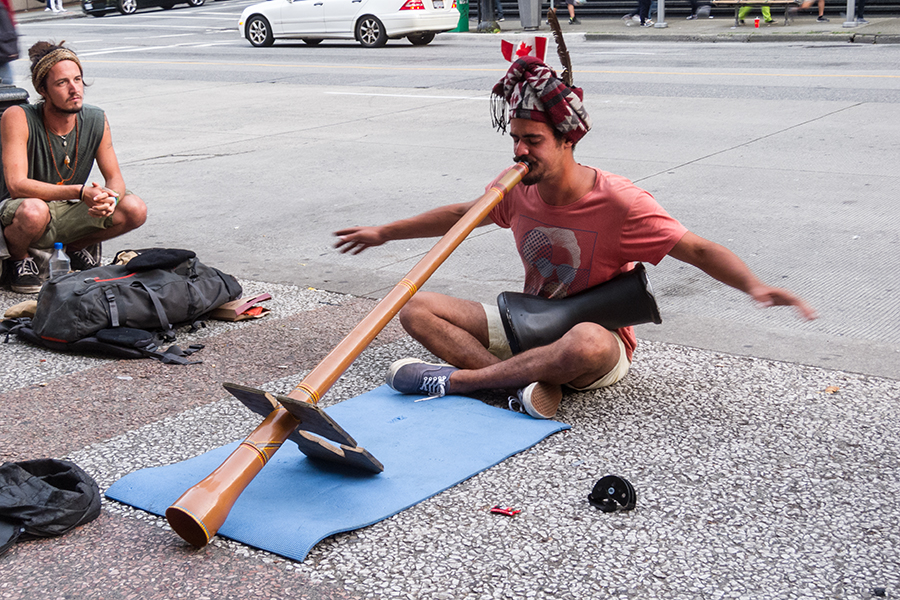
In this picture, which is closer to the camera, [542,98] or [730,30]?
[542,98]

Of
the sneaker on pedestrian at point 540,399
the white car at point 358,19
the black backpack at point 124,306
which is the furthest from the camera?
the white car at point 358,19

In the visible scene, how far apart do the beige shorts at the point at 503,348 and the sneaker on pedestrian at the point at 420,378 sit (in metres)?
0.19

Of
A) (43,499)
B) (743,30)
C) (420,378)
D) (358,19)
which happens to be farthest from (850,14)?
(43,499)

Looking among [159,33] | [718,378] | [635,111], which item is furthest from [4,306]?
[159,33]

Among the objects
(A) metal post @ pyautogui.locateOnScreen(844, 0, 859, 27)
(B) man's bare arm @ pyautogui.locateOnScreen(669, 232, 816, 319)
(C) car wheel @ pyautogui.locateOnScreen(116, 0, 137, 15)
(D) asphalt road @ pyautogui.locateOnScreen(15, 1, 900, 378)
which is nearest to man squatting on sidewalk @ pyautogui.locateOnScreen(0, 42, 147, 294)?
(D) asphalt road @ pyautogui.locateOnScreen(15, 1, 900, 378)

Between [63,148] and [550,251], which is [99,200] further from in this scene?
[550,251]

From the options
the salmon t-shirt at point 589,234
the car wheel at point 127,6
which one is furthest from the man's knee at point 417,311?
the car wheel at point 127,6

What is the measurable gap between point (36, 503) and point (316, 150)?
6526 mm

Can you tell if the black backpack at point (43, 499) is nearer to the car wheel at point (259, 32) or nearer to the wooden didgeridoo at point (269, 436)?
the wooden didgeridoo at point (269, 436)

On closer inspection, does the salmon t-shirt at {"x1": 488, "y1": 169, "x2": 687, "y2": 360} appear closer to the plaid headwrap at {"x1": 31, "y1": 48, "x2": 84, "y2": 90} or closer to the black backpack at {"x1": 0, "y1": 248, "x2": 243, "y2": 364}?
the black backpack at {"x1": 0, "y1": 248, "x2": 243, "y2": 364}

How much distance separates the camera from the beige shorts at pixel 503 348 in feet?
11.9

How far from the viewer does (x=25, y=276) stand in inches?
201

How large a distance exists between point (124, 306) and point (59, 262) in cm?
113

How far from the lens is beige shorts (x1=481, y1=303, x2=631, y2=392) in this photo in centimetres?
364
